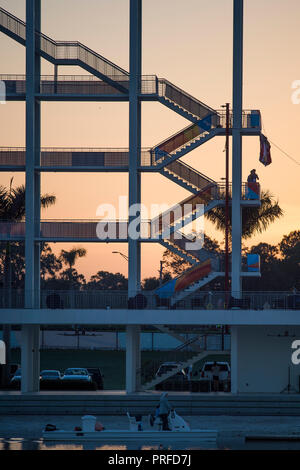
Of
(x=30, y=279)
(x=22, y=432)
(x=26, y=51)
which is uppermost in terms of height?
(x=26, y=51)

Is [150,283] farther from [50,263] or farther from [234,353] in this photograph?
[234,353]

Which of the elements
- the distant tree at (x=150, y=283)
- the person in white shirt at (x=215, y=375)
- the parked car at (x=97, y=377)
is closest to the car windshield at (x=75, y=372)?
the parked car at (x=97, y=377)

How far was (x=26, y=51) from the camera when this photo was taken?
56125 millimetres

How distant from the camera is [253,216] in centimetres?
7406

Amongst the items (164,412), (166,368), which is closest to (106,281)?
(166,368)

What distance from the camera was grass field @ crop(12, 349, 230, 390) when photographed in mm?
74881

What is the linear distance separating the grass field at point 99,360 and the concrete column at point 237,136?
577 inches

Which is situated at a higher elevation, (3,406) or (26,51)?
(26,51)

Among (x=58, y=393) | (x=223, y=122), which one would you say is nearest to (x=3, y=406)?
(x=58, y=393)

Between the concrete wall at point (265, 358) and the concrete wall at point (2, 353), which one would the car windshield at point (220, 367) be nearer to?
the concrete wall at point (265, 358)

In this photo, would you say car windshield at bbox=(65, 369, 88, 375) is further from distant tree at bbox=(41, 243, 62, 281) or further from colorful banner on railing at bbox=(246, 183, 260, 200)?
distant tree at bbox=(41, 243, 62, 281)

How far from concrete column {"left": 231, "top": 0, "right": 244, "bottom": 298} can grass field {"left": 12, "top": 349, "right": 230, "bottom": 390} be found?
14645 mm
